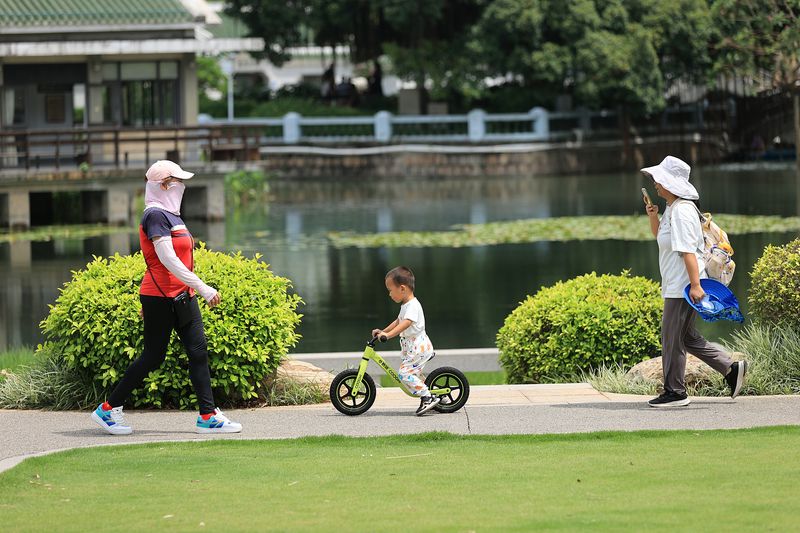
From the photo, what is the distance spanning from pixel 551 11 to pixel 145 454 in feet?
140

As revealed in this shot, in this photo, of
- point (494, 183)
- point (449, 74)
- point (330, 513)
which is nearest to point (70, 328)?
point (330, 513)

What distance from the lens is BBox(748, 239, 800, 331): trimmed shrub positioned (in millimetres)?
10664

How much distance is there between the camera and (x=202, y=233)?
3131 cm

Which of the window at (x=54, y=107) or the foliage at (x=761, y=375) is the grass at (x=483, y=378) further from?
the window at (x=54, y=107)

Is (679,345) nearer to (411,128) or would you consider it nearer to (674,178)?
(674,178)

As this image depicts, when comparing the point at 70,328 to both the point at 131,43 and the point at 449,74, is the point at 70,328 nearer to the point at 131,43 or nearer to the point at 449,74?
the point at 131,43

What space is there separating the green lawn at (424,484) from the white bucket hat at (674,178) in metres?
1.74

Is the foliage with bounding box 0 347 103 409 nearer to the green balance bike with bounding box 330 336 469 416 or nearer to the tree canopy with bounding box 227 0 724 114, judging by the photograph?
the green balance bike with bounding box 330 336 469 416

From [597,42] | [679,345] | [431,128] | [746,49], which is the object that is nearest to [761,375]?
[679,345]

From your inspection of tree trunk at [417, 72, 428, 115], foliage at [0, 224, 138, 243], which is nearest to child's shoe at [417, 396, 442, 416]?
foliage at [0, 224, 138, 243]

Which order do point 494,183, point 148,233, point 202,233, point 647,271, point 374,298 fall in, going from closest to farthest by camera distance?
point 148,233, point 374,298, point 647,271, point 202,233, point 494,183

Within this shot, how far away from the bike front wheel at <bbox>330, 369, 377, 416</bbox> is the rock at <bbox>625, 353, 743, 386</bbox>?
2.16 m

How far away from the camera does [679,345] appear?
31.1 feet

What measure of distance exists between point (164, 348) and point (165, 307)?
289mm
